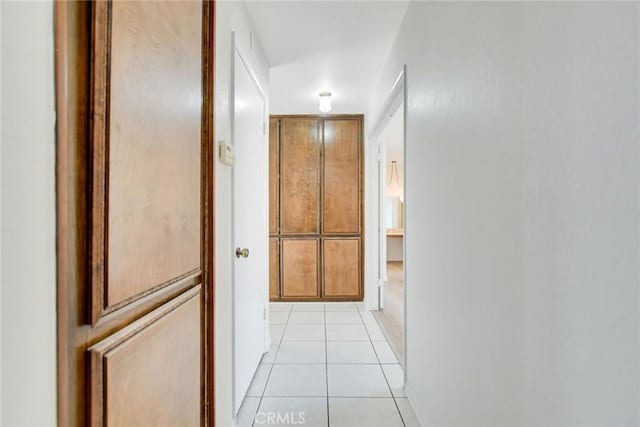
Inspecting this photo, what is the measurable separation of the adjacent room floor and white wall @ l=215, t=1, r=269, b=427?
148 centimetres

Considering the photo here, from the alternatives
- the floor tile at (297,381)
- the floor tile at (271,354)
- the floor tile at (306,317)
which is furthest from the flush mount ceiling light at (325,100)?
the floor tile at (297,381)

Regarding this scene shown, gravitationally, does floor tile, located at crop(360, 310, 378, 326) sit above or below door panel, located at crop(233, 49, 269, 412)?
below

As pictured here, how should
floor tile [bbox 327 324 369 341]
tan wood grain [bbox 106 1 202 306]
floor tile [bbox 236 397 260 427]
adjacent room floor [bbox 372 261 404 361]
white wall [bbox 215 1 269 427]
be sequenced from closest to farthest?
1. tan wood grain [bbox 106 1 202 306]
2. white wall [bbox 215 1 269 427]
3. floor tile [bbox 236 397 260 427]
4. adjacent room floor [bbox 372 261 404 361]
5. floor tile [bbox 327 324 369 341]

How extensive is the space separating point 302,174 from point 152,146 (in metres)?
3.46

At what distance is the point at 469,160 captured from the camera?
3.99ft

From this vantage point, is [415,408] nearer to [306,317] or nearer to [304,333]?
[304,333]

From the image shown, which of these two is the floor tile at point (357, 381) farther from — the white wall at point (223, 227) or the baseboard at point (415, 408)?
the white wall at point (223, 227)

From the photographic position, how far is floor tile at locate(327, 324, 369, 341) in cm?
311

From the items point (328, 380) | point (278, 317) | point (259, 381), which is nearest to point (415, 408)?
point (328, 380)

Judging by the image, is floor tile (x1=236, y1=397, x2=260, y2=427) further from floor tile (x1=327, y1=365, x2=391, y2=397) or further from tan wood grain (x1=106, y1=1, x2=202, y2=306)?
tan wood grain (x1=106, y1=1, x2=202, y2=306)

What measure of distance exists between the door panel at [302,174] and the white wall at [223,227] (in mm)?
2490

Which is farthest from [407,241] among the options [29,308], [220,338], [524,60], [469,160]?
[29,308]

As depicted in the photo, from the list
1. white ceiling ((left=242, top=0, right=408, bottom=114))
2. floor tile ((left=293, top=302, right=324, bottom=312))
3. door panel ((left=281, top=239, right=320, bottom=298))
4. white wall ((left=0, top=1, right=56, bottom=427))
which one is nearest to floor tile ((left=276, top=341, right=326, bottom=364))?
floor tile ((left=293, top=302, right=324, bottom=312))

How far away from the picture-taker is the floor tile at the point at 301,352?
2625 millimetres
